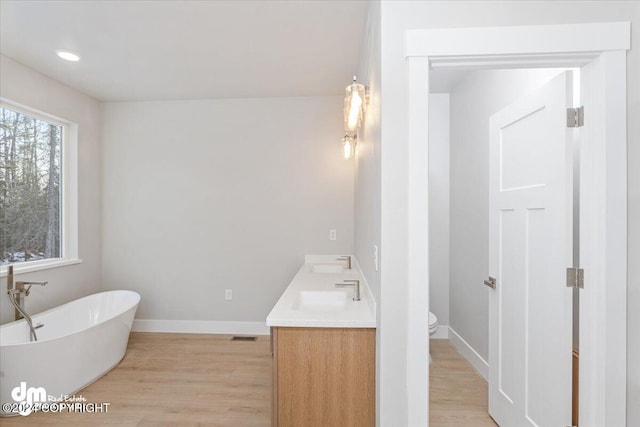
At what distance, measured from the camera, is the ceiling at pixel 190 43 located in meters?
2.08

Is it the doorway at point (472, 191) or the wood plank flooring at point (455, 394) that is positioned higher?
the doorway at point (472, 191)

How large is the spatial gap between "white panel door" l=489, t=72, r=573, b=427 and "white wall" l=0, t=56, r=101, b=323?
3.92m

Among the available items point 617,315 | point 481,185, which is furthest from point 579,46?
point 481,185

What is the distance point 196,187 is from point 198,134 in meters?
0.63

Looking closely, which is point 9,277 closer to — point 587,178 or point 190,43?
point 190,43

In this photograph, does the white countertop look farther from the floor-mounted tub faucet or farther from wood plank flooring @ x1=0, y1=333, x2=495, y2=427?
the floor-mounted tub faucet

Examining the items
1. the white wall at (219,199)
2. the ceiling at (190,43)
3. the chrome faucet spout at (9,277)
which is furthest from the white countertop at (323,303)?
the chrome faucet spout at (9,277)

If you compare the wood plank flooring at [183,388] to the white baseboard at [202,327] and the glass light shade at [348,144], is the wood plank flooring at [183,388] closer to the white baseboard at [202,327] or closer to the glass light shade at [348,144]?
the white baseboard at [202,327]

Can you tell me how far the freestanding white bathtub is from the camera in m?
2.20

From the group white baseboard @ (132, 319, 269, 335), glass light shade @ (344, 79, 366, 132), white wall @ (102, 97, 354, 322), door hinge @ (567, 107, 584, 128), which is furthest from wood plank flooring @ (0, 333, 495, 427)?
glass light shade @ (344, 79, 366, 132)

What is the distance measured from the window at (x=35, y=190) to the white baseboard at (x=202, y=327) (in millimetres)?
1170

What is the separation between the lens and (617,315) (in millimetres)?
1319

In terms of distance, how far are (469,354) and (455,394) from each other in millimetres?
632

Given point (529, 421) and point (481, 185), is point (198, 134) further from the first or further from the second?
point (529, 421)
